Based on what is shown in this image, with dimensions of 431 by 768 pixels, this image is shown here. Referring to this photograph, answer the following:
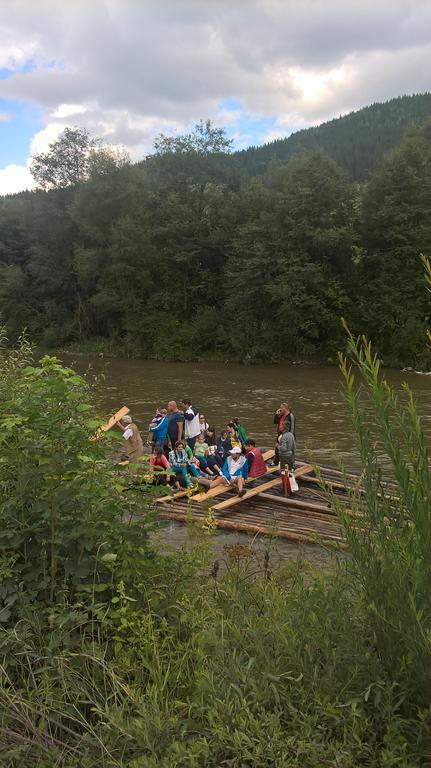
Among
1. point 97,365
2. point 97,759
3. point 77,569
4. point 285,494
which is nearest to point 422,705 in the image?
point 97,759

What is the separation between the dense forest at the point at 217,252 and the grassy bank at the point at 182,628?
29.9m

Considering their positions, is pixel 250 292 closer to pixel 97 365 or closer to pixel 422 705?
pixel 97 365

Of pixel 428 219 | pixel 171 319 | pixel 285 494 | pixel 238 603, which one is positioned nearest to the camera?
pixel 238 603

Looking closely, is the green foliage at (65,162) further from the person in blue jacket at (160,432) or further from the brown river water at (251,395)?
the person in blue jacket at (160,432)

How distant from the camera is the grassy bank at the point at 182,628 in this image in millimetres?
2506

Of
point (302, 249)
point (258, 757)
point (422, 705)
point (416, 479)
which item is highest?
point (302, 249)

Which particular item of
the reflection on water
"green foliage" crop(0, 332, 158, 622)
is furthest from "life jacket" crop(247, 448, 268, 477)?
"green foliage" crop(0, 332, 158, 622)

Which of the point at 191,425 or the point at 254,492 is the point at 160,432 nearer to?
the point at 191,425

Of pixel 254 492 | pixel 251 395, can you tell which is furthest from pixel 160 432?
pixel 251 395

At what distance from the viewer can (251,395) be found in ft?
84.5

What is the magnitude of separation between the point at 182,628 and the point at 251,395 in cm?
2195

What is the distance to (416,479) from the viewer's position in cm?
242

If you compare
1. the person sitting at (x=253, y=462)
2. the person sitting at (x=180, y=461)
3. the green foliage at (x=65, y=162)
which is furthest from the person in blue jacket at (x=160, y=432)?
the green foliage at (x=65, y=162)

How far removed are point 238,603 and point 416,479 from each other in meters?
1.79
